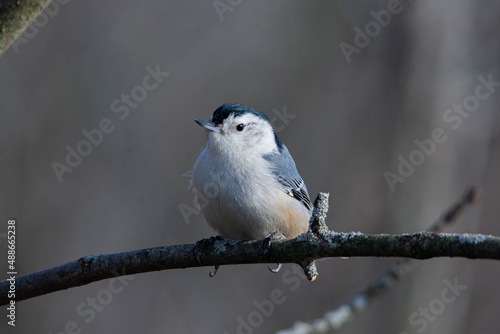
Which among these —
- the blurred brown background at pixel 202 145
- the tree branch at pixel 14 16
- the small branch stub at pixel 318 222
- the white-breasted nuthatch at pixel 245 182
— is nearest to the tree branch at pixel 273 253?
the small branch stub at pixel 318 222

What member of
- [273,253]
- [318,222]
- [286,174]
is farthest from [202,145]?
[318,222]

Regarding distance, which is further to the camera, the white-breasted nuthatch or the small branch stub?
Answer: the white-breasted nuthatch

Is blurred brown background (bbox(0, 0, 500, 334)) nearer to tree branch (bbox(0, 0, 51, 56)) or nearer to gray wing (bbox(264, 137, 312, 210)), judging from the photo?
gray wing (bbox(264, 137, 312, 210))

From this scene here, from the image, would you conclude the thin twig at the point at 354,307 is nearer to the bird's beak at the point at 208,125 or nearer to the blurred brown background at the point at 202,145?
the bird's beak at the point at 208,125

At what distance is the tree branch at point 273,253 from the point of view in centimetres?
165

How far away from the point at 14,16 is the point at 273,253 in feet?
4.57

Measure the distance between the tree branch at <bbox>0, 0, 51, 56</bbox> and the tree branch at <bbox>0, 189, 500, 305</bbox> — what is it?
109 centimetres

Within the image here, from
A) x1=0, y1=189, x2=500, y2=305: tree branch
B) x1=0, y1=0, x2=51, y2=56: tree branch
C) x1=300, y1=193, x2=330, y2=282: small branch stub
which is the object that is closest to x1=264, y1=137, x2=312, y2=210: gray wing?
x1=0, y1=189, x2=500, y2=305: tree branch

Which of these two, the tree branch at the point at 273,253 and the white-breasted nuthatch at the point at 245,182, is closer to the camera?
the tree branch at the point at 273,253

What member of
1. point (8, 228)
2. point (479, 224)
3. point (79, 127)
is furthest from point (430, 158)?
point (8, 228)

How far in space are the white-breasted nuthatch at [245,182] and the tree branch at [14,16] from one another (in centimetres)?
146

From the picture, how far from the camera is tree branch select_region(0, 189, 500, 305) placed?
1647 millimetres

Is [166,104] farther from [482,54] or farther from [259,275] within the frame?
[482,54]

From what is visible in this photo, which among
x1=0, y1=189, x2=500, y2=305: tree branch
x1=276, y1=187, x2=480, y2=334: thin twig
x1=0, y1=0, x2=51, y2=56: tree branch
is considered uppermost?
x1=0, y1=0, x2=51, y2=56: tree branch
